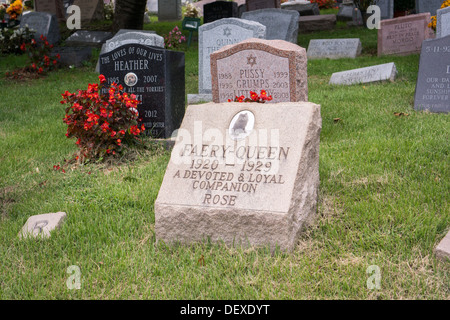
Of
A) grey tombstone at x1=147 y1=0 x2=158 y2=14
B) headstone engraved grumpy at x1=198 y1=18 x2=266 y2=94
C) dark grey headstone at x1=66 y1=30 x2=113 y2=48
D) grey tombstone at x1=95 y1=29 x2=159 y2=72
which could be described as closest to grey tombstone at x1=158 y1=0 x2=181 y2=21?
grey tombstone at x1=147 y1=0 x2=158 y2=14

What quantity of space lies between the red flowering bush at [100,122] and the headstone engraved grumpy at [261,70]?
103 centimetres

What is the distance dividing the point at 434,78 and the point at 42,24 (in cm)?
1190

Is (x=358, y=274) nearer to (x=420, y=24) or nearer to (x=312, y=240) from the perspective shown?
(x=312, y=240)

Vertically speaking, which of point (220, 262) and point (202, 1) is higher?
point (202, 1)

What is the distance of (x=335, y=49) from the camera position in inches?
A: 458

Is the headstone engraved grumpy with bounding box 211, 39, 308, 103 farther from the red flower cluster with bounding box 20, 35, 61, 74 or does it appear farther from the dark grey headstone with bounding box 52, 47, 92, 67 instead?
the dark grey headstone with bounding box 52, 47, 92, 67

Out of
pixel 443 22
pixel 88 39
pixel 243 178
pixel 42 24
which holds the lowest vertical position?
pixel 243 178

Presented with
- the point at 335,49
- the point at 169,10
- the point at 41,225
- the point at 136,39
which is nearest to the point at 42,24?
the point at 136,39

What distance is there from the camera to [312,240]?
3.25 m

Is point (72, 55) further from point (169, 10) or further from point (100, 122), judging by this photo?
point (169, 10)

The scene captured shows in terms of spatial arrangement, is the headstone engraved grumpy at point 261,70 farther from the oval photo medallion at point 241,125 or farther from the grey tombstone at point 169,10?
the grey tombstone at point 169,10
